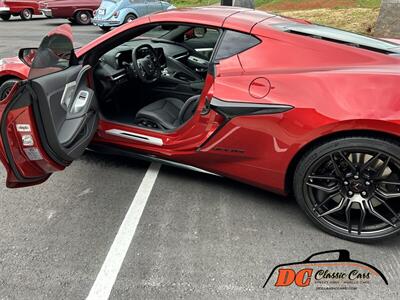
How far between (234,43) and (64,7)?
1374 centimetres

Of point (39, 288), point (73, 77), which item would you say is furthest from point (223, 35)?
point (39, 288)

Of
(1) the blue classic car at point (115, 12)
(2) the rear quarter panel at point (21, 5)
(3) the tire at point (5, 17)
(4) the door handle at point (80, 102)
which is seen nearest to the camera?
(4) the door handle at point (80, 102)

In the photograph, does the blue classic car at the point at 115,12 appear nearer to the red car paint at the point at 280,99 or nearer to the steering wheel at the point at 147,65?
the steering wheel at the point at 147,65

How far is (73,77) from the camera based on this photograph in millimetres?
2822

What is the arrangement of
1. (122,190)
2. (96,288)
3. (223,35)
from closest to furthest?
(96,288) < (223,35) < (122,190)

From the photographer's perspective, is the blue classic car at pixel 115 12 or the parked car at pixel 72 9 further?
the parked car at pixel 72 9

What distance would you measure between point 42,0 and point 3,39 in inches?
205

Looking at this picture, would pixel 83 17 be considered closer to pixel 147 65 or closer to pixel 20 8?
pixel 20 8

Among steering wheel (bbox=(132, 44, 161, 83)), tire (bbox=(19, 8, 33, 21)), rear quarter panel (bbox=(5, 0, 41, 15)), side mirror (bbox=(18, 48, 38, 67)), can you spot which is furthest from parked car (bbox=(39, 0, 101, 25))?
steering wheel (bbox=(132, 44, 161, 83))

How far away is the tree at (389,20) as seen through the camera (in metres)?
7.97

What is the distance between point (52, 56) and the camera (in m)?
2.66

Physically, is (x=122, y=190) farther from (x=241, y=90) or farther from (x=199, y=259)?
(x=241, y=90)

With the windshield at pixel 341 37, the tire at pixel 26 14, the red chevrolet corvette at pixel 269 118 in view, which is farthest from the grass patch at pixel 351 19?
the tire at pixel 26 14

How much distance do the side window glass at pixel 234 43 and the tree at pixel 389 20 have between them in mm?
6789
